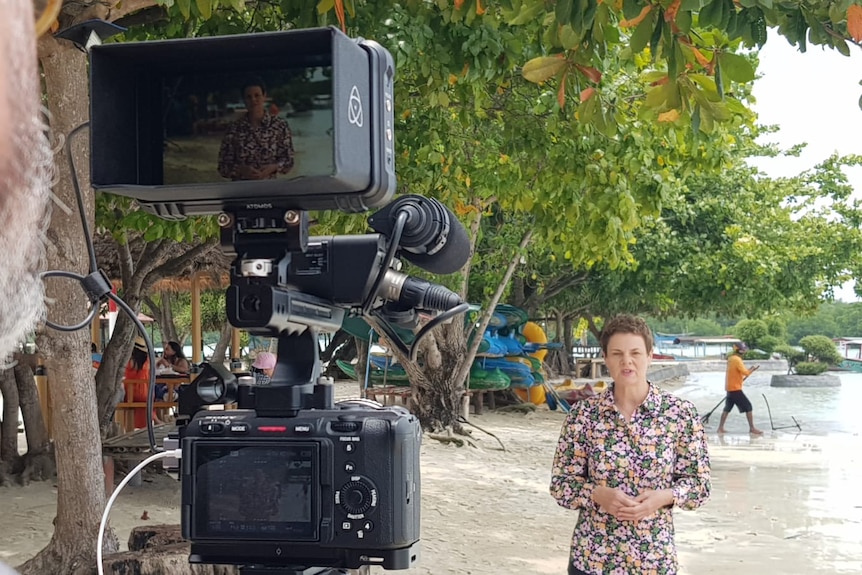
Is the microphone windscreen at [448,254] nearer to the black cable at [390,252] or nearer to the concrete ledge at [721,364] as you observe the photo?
the black cable at [390,252]

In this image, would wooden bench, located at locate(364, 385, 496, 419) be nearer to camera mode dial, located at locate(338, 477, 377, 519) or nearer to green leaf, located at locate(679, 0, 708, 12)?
green leaf, located at locate(679, 0, 708, 12)

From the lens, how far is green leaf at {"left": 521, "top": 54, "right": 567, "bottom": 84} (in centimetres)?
379

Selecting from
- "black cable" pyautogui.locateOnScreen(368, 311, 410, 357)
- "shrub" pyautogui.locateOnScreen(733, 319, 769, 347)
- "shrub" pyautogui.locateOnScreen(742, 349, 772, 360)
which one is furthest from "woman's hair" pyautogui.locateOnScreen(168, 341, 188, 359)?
"shrub" pyautogui.locateOnScreen(742, 349, 772, 360)

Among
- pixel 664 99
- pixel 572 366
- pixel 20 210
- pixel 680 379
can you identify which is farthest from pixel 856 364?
pixel 20 210

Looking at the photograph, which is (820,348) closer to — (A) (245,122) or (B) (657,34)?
(B) (657,34)

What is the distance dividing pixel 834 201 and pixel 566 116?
1593 centimetres

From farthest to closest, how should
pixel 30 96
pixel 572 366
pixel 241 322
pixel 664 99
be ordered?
pixel 572 366 < pixel 664 99 < pixel 241 322 < pixel 30 96

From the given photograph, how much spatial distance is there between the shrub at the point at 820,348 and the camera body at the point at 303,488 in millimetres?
41814

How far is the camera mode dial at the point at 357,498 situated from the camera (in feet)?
6.17

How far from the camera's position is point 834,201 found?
21.3 m

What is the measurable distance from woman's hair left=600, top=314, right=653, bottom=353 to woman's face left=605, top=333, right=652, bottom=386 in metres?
0.02

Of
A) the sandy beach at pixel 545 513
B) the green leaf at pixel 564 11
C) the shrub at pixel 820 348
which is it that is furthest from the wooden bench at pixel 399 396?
the shrub at pixel 820 348

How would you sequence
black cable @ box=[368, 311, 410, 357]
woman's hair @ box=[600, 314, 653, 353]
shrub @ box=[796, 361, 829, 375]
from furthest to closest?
1. shrub @ box=[796, 361, 829, 375]
2. woman's hair @ box=[600, 314, 653, 353]
3. black cable @ box=[368, 311, 410, 357]

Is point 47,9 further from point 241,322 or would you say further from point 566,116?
point 566,116
